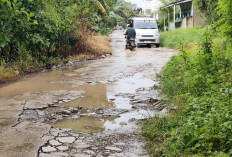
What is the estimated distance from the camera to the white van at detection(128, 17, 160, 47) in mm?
21797

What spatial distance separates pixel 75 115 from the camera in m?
6.03

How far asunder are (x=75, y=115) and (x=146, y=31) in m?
16.6

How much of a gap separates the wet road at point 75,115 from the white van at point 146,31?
38.1 feet

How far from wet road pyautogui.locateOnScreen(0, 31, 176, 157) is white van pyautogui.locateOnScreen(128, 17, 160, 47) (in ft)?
38.1

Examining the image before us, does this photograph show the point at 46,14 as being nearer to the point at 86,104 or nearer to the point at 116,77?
the point at 116,77

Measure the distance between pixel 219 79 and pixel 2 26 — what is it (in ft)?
22.0

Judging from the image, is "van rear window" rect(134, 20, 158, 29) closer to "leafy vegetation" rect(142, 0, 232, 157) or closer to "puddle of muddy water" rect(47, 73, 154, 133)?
"puddle of muddy water" rect(47, 73, 154, 133)

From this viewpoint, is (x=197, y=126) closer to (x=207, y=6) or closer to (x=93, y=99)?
(x=93, y=99)

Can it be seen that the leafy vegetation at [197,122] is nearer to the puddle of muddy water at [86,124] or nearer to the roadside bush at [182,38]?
the puddle of muddy water at [86,124]

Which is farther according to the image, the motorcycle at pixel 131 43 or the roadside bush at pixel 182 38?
the motorcycle at pixel 131 43

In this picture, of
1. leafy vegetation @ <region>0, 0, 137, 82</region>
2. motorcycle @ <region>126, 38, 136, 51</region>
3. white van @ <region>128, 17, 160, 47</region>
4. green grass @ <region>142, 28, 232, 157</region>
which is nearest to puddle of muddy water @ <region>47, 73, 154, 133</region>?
green grass @ <region>142, 28, 232, 157</region>

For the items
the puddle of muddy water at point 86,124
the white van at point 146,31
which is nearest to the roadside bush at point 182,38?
the white van at point 146,31

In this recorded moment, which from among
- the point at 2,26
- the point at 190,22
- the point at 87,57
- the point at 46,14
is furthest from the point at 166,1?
the point at 2,26

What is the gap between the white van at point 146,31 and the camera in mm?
21797
